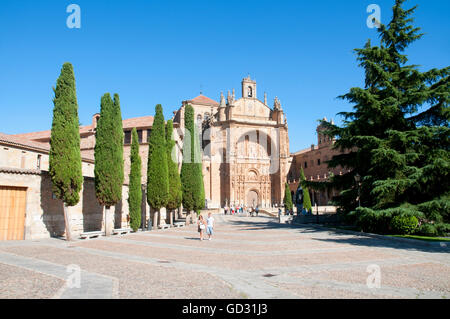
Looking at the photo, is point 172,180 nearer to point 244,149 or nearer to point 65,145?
point 65,145

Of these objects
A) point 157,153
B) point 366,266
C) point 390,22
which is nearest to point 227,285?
point 366,266

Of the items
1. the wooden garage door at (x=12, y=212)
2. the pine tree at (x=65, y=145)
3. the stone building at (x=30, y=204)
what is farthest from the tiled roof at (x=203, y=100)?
the wooden garage door at (x=12, y=212)

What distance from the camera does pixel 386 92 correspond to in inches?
641

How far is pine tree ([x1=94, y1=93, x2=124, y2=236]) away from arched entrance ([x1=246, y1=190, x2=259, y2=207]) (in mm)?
35742

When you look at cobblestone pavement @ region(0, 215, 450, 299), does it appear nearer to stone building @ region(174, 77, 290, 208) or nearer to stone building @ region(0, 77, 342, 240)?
stone building @ region(0, 77, 342, 240)

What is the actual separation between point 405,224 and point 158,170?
14.8 meters

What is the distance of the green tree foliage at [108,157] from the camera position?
54.6 ft

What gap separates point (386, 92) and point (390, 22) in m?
4.38

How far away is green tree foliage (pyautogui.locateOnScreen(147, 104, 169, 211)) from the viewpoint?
816 inches

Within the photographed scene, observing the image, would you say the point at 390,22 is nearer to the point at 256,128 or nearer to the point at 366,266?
the point at 366,266

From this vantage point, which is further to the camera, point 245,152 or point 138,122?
point 245,152

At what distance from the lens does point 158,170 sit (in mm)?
20953

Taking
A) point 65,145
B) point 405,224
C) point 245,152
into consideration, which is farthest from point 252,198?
point 65,145

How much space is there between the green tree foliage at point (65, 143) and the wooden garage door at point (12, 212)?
146 centimetres
